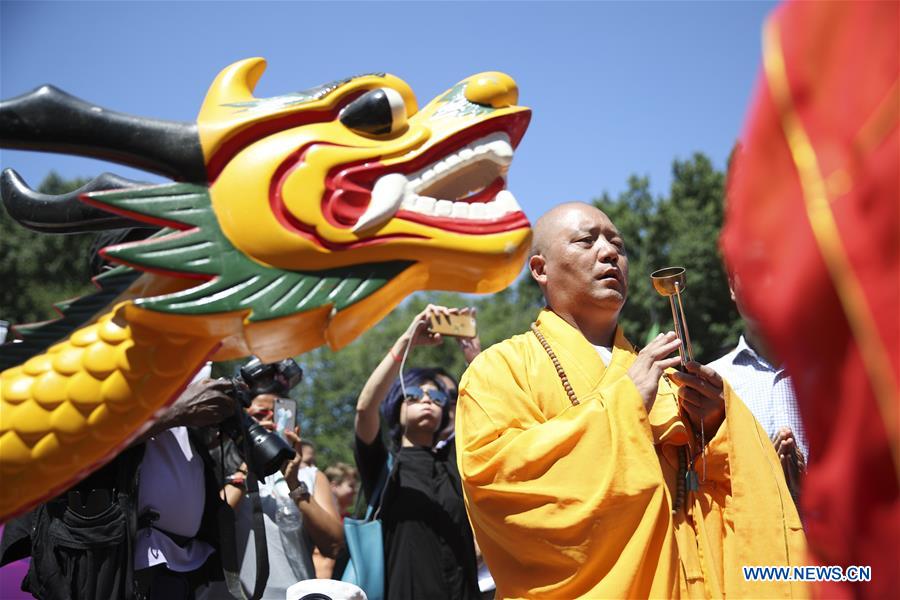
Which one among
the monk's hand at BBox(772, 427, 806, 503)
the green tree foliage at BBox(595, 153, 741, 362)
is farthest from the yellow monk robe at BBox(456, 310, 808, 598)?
the green tree foliage at BBox(595, 153, 741, 362)

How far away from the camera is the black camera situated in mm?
2758

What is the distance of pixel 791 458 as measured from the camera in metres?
2.88

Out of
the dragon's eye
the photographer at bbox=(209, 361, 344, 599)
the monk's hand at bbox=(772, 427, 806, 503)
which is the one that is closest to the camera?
the dragon's eye

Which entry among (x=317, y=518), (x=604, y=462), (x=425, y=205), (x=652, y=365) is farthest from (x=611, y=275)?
(x=317, y=518)

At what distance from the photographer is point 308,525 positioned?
13.7ft

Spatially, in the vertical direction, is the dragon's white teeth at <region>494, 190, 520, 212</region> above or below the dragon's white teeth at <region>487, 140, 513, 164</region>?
below

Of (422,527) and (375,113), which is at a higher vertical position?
(375,113)

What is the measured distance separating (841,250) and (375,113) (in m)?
1.02

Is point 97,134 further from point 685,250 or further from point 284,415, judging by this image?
point 685,250

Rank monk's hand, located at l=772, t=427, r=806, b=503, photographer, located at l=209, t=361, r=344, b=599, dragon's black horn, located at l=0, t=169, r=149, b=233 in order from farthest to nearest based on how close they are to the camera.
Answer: photographer, located at l=209, t=361, r=344, b=599, monk's hand, located at l=772, t=427, r=806, b=503, dragon's black horn, located at l=0, t=169, r=149, b=233

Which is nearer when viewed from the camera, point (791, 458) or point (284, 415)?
point (791, 458)

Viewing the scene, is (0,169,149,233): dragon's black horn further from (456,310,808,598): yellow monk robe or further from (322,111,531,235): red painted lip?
(456,310,808,598): yellow monk robe

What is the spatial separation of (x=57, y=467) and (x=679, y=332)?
5.38 ft

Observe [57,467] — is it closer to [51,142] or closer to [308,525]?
[51,142]
